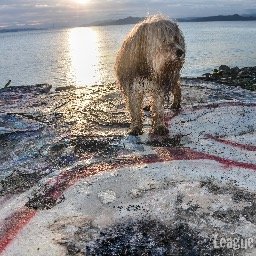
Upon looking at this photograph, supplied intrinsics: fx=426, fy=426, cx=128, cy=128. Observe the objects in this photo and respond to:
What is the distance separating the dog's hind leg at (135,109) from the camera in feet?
30.0

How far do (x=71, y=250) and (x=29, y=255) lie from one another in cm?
54

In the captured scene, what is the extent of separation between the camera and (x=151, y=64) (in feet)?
26.9

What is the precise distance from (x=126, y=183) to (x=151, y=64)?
243cm

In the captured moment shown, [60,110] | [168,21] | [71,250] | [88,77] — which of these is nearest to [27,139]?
[60,110]

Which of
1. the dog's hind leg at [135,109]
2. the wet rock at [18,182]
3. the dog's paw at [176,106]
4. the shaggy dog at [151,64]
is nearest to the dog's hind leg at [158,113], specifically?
the shaggy dog at [151,64]

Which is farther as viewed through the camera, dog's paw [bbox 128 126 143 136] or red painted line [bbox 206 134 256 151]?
dog's paw [bbox 128 126 143 136]

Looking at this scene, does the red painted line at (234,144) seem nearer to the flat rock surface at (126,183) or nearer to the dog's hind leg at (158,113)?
the flat rock surface at (126,183)

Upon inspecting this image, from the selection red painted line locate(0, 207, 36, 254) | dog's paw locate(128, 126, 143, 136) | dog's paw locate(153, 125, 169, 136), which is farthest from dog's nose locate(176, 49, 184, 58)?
red painted line locate(0, 207, 36, 254)

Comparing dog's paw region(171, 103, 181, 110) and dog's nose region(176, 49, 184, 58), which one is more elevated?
dog's nose region(176, 49, 184, 58)

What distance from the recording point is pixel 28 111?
12820 mm

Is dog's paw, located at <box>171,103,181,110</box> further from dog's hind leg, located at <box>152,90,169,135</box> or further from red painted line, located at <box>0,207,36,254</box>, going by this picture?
red painted line, located at <box>0,207,36,254</box>

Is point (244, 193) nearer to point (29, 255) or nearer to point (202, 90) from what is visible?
point (29, 255)

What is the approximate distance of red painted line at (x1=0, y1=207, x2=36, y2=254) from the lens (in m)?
5.88

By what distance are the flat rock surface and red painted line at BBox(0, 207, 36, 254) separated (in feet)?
0.05
